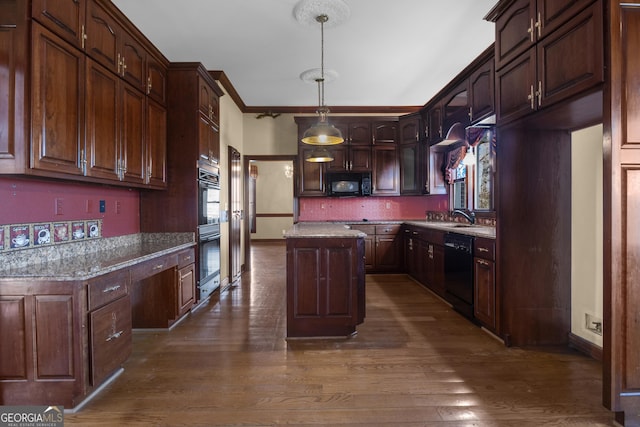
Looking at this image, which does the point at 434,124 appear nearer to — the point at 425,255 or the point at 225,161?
the point at 425,255

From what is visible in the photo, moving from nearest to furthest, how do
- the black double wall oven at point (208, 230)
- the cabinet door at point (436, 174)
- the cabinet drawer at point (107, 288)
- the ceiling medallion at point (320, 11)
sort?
the cabinet drawer at point (107, 288), the ceiling medallion at point (320, 11), the black double wall oven at point (208, 230), the cabinet door at point (436, 174)

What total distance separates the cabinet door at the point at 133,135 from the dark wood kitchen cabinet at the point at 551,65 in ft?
10.2

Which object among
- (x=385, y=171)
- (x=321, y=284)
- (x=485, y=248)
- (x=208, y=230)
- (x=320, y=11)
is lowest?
(x=321, y=284)

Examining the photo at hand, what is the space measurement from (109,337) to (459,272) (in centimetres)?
314

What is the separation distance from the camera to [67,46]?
194cm

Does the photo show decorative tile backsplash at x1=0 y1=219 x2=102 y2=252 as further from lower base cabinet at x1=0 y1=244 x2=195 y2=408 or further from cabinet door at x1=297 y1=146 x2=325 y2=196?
cabinet door at x1=297 y1=146 x2=325 y2=196

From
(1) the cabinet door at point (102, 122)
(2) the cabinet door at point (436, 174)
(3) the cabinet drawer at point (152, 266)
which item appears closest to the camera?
(1) the cabinet door at point (102, 122)

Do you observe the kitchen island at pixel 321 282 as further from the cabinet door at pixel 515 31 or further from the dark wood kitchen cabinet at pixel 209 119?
the cabinet door at pixel 515 31

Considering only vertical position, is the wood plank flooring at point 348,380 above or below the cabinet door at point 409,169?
below

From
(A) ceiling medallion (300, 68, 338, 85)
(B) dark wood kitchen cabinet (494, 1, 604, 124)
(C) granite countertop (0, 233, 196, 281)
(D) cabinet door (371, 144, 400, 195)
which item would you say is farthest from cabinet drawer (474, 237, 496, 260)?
(C) granite countertop (0, 233, 196, 281)


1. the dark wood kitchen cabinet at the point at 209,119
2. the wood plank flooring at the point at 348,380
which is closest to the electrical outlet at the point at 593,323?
the wood plank flooring at the point at 348,380

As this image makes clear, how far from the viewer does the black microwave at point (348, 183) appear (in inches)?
211

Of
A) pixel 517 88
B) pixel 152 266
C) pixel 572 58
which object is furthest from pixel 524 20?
pixel 152 266
